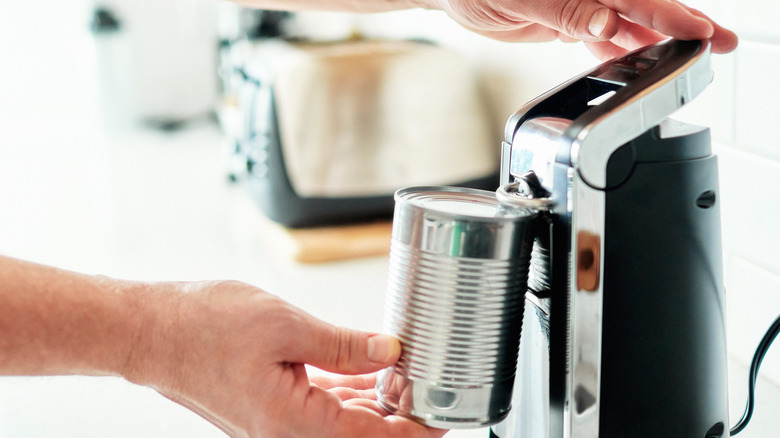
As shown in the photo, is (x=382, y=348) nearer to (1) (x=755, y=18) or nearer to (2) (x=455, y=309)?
(2) (x=455, y=309)

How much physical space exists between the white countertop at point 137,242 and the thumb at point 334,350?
0.27m

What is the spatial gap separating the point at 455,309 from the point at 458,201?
9cm

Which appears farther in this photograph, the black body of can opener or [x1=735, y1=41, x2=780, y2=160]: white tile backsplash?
[x1=735, y1=41, x2=780, y2=160]: white tile backsplash

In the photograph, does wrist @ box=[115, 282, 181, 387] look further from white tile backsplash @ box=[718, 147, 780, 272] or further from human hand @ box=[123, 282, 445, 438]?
white tile backsplash @ box=[718, 147, 780, 272]

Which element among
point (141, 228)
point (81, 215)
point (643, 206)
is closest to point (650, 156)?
point (643, 206)

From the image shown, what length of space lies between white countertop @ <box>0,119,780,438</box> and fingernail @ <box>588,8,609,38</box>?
35 cm

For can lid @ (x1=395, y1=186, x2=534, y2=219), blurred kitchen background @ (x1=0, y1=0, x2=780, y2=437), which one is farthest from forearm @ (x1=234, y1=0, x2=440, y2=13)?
can lid @ (x1=395, y1=186, x2=534, y2=219)

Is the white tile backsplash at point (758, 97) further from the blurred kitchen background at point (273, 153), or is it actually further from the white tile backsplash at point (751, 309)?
the white tile backsplash at point (751, 309)

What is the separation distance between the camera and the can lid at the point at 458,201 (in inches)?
18.6

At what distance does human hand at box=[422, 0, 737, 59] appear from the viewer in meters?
0.52

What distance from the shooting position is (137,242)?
124 cm

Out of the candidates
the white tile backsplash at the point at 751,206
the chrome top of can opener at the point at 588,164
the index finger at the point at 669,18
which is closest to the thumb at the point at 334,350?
the chrome top of can opener at the point at 588,164

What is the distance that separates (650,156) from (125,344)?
32 cm

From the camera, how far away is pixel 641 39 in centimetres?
66
